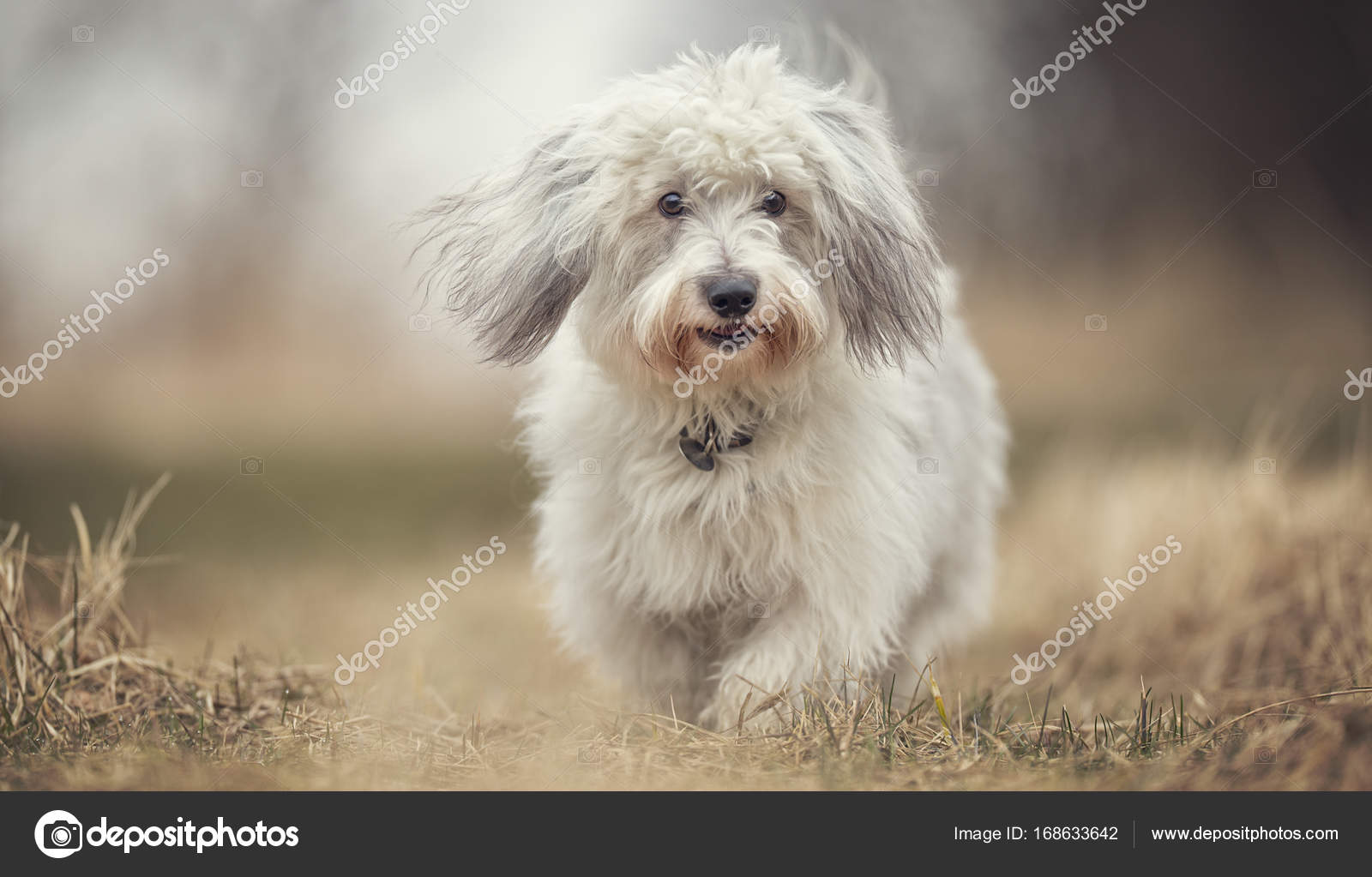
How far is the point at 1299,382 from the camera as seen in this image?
5.36 metres

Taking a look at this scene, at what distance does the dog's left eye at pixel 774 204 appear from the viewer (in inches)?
115

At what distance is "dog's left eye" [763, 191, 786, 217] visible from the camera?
291cm

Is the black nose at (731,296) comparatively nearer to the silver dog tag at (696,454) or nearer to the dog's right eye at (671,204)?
the dog's right eye at (671,204)

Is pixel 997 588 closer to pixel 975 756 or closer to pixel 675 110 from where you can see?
pixel 975 756

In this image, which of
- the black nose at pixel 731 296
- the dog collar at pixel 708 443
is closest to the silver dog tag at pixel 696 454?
the dog collar at pixel 708 443

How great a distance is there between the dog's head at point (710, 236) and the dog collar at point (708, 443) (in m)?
0.18

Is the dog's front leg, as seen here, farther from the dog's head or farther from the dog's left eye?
the dog's left eye

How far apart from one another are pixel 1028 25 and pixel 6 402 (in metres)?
5.93

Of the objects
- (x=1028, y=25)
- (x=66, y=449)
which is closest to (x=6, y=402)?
(x=66, y=449)

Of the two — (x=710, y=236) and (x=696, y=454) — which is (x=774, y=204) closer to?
(x=710, y=236)

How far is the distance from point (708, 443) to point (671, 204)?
668 millimetres

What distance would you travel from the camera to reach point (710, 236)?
9.12 feet

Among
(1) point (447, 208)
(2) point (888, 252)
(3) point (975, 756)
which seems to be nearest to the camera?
(3) point (975, 756)

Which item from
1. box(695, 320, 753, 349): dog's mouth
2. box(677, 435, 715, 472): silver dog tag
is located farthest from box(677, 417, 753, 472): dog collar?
box(695, 320, 753, 349): dog's mouth
